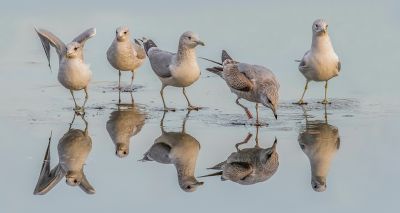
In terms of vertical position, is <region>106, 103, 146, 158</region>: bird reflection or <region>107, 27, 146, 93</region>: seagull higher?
<region>107, 27, 146, 93</region>: seagull

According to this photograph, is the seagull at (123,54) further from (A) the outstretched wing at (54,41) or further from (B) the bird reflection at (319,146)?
(B) the bird reflection at (319,146)

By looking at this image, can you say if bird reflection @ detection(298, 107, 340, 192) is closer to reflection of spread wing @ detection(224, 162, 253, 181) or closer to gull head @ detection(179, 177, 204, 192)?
reflection of spread wing @ detection(224, 162, 253, 181)

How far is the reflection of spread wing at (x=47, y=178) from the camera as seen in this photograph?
927cm

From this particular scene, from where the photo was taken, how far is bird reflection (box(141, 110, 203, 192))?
948 cm

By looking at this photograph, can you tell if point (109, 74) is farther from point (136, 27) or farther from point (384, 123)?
point (384, 123)

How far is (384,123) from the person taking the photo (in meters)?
11.5

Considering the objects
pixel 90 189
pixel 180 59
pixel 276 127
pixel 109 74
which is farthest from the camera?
pixel 109 74

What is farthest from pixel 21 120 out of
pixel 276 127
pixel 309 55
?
pixel 309 55

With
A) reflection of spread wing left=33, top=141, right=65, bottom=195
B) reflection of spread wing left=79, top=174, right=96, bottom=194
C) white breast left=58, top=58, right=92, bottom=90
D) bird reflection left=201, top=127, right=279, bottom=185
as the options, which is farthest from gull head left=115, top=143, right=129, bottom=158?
white breast left=58, top=58, right=92, bottom=90

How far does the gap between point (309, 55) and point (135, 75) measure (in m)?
2.96

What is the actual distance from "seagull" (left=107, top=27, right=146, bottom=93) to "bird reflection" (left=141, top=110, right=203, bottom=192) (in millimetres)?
2933

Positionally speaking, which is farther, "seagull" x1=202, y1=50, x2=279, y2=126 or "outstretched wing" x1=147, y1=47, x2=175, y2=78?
"outstretched wing" x1=147, y1=47, x2=175, y2=78

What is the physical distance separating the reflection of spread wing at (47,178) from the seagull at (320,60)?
3850mm

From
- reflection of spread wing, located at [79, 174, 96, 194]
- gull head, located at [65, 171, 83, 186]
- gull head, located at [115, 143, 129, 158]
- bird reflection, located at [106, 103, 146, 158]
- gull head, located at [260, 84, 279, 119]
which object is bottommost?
reflection of spread wing, located at [79, 174, 96, 194]
